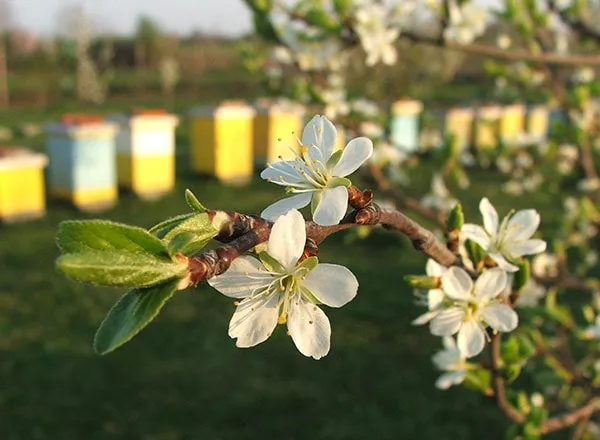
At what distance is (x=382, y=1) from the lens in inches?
78.0

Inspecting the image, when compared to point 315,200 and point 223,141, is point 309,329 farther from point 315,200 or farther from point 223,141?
point 223,141

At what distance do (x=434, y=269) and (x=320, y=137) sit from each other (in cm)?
28

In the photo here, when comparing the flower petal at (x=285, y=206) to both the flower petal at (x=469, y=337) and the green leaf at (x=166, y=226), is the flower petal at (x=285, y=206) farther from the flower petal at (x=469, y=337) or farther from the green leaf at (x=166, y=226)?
the flower petal at (x=469, y=337)

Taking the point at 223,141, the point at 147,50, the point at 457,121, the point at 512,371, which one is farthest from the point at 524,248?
the point at 147,50

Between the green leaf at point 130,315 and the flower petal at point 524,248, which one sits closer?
the green leaf at point 130,315

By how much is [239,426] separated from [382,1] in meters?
2.01

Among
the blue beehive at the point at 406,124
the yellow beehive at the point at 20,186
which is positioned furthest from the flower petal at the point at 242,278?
the blue beehive at the point at 406,124

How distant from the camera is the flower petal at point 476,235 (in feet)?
2.98

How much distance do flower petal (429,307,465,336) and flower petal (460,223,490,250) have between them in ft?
0.31

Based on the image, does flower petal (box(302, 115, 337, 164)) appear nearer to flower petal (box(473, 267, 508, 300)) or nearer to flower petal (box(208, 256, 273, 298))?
flower petal (box(208, 256, 273, 298))

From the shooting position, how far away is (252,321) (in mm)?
701

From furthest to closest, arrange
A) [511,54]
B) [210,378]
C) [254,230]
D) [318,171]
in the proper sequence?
[210,378], [511,54], [318,171], [254,230]

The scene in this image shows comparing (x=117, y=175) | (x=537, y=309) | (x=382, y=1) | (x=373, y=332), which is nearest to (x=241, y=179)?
(x=117, y=175)

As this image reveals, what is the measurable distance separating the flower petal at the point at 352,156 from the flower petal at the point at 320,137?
0.08ft
